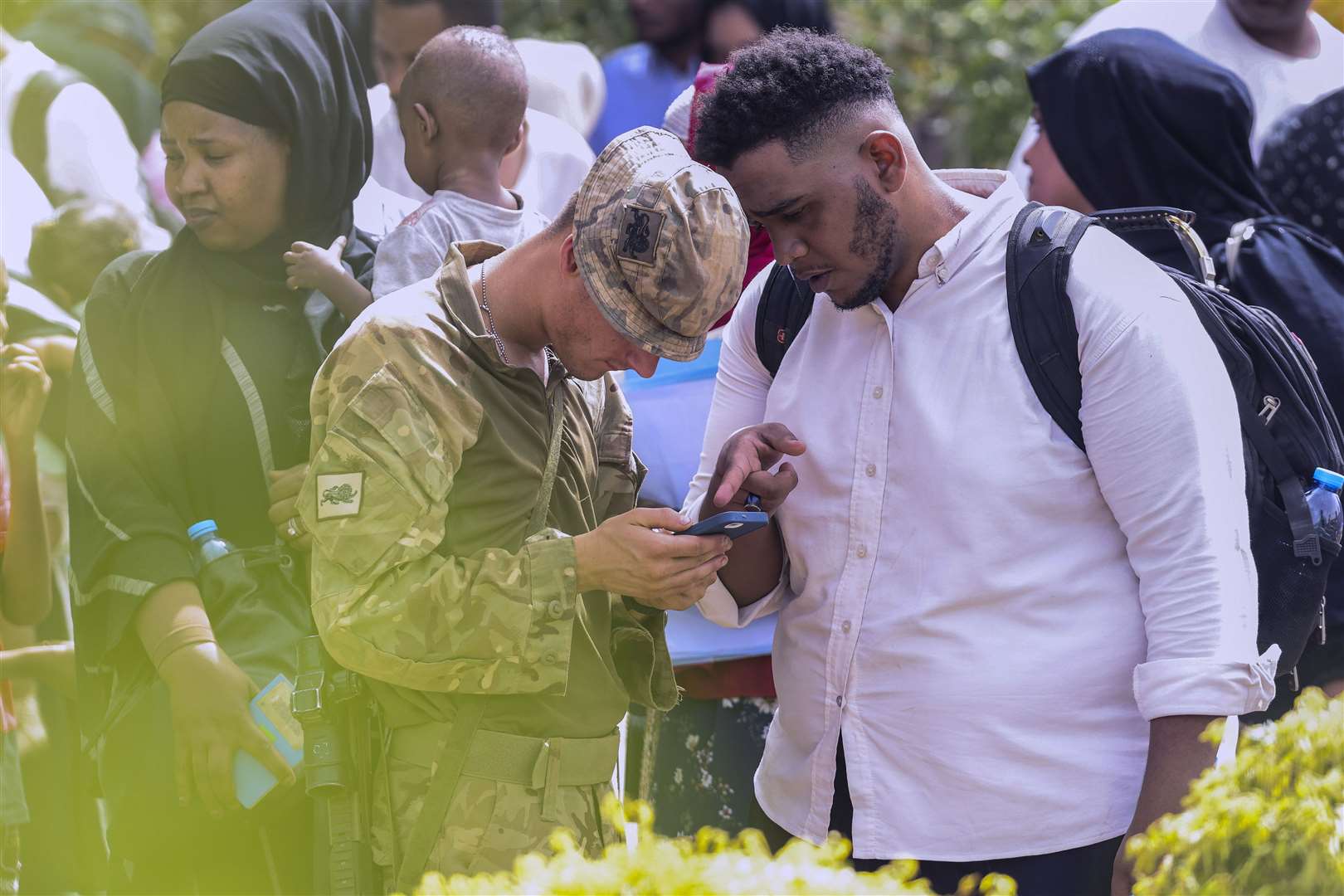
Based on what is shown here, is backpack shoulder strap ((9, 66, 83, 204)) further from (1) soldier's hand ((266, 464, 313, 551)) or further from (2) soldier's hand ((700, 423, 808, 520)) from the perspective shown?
(2) soldier's hand ((700, 423, 808, 520))

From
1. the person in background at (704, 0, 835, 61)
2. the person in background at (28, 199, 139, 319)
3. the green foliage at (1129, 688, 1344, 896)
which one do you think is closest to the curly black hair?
the green foliage at (1129, 688, 1344, 896)

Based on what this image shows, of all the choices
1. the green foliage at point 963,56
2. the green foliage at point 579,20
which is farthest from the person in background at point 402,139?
the green foliage at point 579,20

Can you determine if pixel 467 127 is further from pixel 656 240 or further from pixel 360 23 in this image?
pixel 656 240

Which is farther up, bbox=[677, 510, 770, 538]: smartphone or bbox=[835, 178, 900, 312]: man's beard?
bbox=[835, 178, 900, 312]: man's beard

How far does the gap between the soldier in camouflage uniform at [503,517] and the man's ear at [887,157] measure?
336mm

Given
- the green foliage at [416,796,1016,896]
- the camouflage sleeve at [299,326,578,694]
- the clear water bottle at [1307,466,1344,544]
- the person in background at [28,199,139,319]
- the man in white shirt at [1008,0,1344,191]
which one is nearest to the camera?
the green foliage at [416,796,1016,896]

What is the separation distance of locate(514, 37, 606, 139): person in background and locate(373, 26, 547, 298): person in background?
2250 millimetres

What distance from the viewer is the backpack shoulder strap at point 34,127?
4562mm

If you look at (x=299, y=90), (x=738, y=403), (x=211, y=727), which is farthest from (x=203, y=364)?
(x=738, y=403)

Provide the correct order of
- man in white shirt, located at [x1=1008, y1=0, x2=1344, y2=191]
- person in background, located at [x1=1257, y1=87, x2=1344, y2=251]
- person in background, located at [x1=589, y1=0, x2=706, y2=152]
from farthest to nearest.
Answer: person in background, located at [x1=589, y1=0, x2=706, y2=152], man in white shirt, located at [x1=1008, y1=0, x2=1344, y2=191], person in background, located at [x1=1257, y1=87, x2=1344, y2=251]

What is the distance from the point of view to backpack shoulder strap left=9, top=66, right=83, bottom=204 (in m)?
4.56

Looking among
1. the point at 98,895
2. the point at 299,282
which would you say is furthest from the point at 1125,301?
the point at 98,895

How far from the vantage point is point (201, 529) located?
2.96m

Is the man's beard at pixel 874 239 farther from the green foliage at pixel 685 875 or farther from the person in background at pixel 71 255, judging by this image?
the person in background at pixel 71 255
